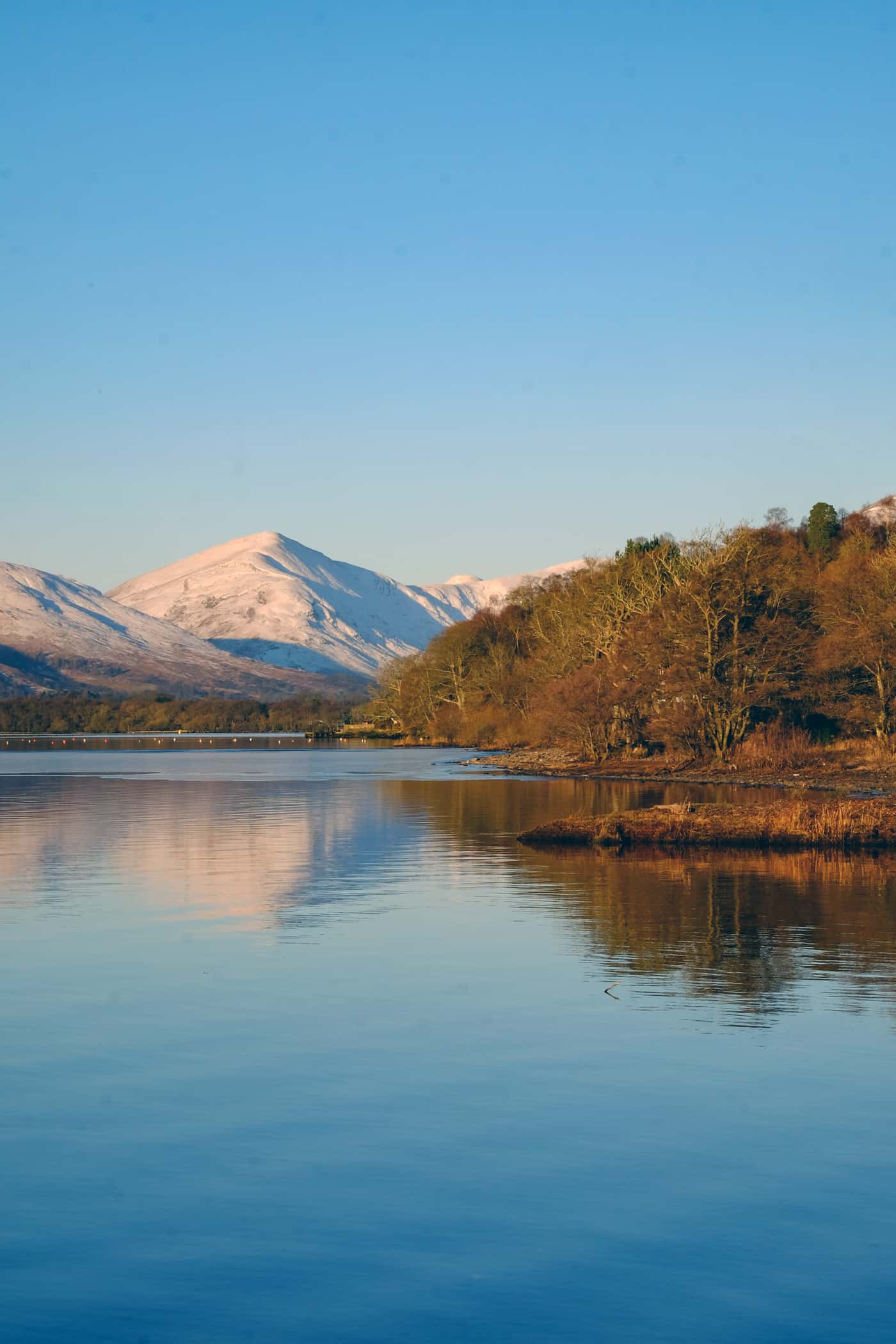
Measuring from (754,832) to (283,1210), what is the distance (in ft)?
110

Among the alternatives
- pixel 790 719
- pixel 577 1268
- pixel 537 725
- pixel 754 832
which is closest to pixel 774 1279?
pixel 577 1268

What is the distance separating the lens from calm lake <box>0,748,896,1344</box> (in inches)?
413

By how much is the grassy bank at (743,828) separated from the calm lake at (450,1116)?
9.56 m

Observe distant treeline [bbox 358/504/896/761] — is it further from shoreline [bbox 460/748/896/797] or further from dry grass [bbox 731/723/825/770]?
shoreline [bbox 460/748/896/797]

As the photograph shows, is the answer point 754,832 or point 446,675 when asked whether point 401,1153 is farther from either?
point 446,675

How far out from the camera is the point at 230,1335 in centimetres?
989

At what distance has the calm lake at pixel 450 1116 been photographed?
10500 mm

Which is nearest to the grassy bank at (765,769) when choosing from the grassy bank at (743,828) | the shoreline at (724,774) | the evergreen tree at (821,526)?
the shoreline at (724,774)

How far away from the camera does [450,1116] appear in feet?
49.5

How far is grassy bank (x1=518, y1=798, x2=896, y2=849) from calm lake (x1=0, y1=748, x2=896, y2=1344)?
956 cm

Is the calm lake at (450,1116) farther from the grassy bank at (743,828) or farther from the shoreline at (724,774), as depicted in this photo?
the shoreline at (724,774)

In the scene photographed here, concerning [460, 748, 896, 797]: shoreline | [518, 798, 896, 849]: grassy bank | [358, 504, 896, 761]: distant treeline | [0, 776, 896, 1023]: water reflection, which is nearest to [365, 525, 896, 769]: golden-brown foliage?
[358, 504, 896, 761]: distant treeline

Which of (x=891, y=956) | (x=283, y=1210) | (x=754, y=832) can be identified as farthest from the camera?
(x=754, y=832)

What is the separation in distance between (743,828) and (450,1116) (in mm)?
30528
